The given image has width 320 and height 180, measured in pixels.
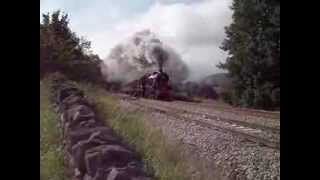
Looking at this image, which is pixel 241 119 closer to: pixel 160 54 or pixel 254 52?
pixel 254 52

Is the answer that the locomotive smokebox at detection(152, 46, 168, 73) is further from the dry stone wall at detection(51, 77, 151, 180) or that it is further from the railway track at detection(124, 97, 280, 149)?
the dry stone wall at detection(51, 77, 151, 180)

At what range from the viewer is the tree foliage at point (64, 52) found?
1.92m

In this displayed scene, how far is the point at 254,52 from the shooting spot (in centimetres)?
203

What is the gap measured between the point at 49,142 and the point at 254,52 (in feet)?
2.77

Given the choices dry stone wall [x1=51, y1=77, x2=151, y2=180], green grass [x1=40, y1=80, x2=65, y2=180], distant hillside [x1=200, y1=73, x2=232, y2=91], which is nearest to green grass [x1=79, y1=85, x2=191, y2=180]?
dry stone wall [x1=51, y1=77, x2=151, y2=180]

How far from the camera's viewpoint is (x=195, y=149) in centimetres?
196

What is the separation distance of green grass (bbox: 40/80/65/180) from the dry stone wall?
0.08 ft

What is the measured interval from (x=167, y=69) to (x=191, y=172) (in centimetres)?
40

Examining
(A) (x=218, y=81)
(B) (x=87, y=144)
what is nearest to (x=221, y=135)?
(A) (x=218, y=81)

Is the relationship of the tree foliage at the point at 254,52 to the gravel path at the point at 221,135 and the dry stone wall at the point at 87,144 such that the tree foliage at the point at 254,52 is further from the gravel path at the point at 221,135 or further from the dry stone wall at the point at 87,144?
the dry stone wall at the point at 87,144

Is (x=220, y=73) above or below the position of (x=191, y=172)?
above
